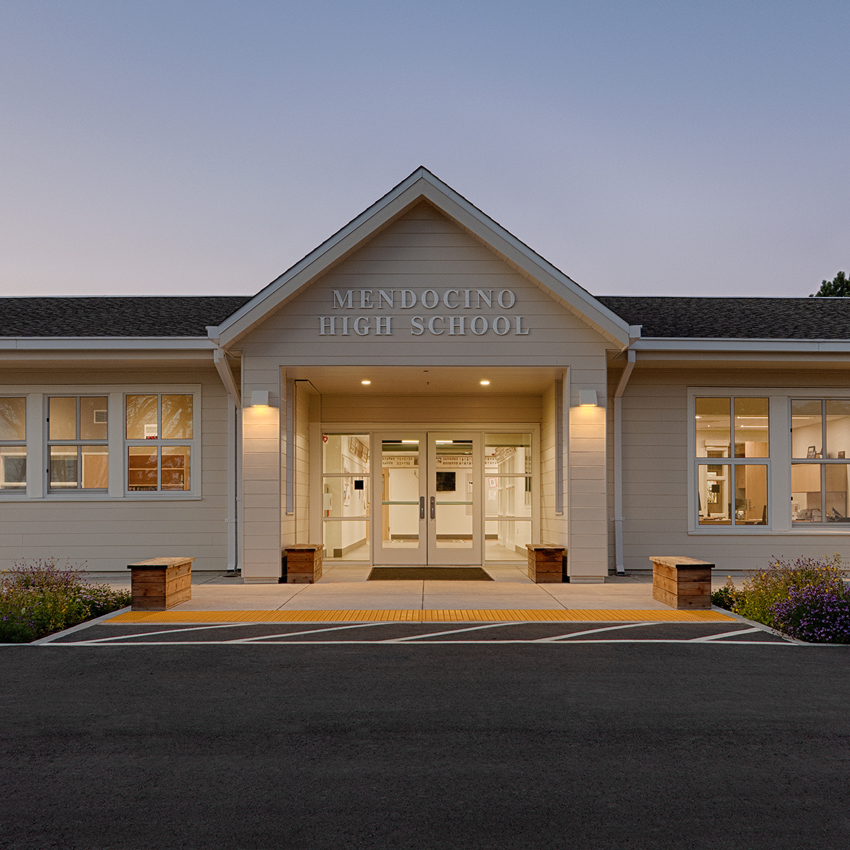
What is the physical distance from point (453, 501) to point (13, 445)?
25.6 ft

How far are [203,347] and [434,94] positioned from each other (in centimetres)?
3203

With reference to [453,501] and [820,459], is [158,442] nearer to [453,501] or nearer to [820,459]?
[453,501]

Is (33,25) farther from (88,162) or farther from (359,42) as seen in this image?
(359,42)

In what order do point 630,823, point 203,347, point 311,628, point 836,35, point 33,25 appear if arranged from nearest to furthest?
point 630,823 → point 311,628 → point 203,347 → point 33,25 → point 836,35

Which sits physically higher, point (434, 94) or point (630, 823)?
point (434, 94)

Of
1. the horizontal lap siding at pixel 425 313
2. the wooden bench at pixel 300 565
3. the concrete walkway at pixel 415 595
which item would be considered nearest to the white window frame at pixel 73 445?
the concrete walkway at pixel 415 595

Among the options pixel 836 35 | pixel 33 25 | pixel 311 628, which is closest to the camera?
pixel 311 628

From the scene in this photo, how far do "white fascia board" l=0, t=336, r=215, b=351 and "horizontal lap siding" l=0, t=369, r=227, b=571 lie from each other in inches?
38.8

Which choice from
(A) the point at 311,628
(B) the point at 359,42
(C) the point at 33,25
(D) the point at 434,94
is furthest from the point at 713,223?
(A) the point at 311,628

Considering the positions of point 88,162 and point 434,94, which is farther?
point 434,94

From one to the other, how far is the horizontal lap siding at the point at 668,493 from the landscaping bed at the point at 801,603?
3.27 m

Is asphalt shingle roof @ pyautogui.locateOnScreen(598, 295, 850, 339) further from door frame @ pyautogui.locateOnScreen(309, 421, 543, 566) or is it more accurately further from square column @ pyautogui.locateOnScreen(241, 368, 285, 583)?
square column @ pyautogui.locateOnScreen(241, 368, 285, 583)

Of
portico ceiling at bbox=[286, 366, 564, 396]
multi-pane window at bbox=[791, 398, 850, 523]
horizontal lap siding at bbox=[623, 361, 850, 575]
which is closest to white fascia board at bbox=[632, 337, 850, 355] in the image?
horizontal lap siding at bbox=[623, 361, 850, 575]

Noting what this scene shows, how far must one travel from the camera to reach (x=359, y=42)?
70.7 feet
